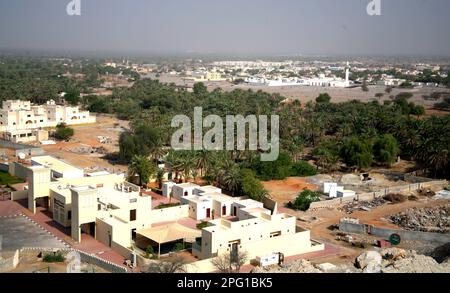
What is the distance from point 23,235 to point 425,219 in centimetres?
2017

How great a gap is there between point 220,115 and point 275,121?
19.6ft

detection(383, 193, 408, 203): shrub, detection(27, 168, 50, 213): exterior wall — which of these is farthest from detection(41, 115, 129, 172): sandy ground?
detection(383, 193, 408, 203): shrub

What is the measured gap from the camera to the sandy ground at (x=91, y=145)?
4016cm

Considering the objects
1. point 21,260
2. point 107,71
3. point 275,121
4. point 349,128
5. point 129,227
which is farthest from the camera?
point 107,71

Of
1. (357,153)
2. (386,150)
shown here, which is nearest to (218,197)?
(357,153)

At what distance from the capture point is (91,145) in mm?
48094

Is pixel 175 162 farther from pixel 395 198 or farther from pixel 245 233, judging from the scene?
pixel 395 198

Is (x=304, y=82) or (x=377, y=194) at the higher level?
(x=304, y=82)

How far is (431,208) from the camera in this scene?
98.3ft

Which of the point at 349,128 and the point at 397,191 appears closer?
the point at 397,191
